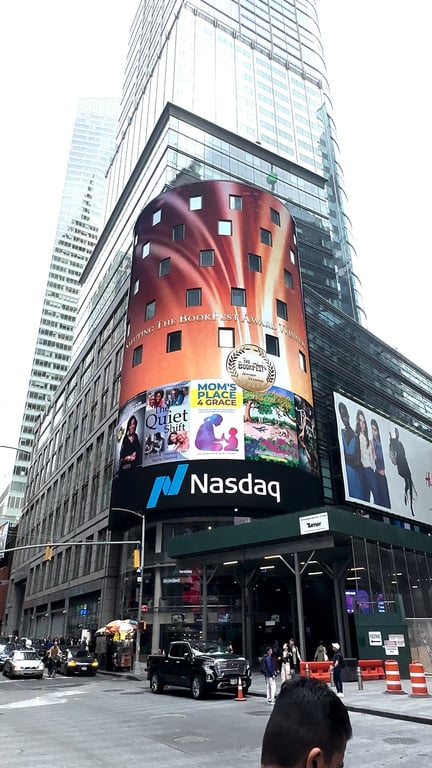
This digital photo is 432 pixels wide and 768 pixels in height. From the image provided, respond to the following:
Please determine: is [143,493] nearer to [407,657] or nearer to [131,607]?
[131,607]

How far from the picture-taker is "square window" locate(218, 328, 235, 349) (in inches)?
1759

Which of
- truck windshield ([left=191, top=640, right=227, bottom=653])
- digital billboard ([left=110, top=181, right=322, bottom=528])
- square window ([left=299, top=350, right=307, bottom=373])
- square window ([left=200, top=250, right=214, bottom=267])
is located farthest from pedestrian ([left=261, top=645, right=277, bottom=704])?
square window ([left=200, top=250, right=214, bottom=267])

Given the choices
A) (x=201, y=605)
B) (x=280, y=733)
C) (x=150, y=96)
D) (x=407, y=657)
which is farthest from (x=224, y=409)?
(x=150, y=96)

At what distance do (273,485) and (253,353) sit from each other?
424 inches

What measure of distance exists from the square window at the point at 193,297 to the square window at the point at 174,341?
2.86m

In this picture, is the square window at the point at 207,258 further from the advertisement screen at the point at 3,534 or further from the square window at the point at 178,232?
the advertisement screen at the point at 3,534

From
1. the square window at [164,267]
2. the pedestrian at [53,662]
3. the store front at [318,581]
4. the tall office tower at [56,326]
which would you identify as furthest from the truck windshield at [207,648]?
the tall office tower at [56,326]

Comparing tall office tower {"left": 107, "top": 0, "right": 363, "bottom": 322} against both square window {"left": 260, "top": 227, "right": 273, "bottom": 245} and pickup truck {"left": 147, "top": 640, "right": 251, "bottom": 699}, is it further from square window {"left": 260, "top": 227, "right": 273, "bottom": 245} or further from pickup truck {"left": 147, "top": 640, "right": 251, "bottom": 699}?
pickup truck {"left": 147, "top": 640, "right": 251, "bottom": 699}

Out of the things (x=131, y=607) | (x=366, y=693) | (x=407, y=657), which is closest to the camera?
(x=366, y=693)

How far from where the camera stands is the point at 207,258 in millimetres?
48656

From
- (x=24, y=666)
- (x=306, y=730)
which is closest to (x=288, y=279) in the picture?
(x=24, y=666)

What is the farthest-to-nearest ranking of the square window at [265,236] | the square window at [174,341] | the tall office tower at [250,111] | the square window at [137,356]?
1. the tall office tower at [250,111]
2. the square window at [265,236]
3. the square window at [137,356]
4. the square window at [174,341]

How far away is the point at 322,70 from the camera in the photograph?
109625 mm

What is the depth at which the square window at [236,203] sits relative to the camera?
169 feet
